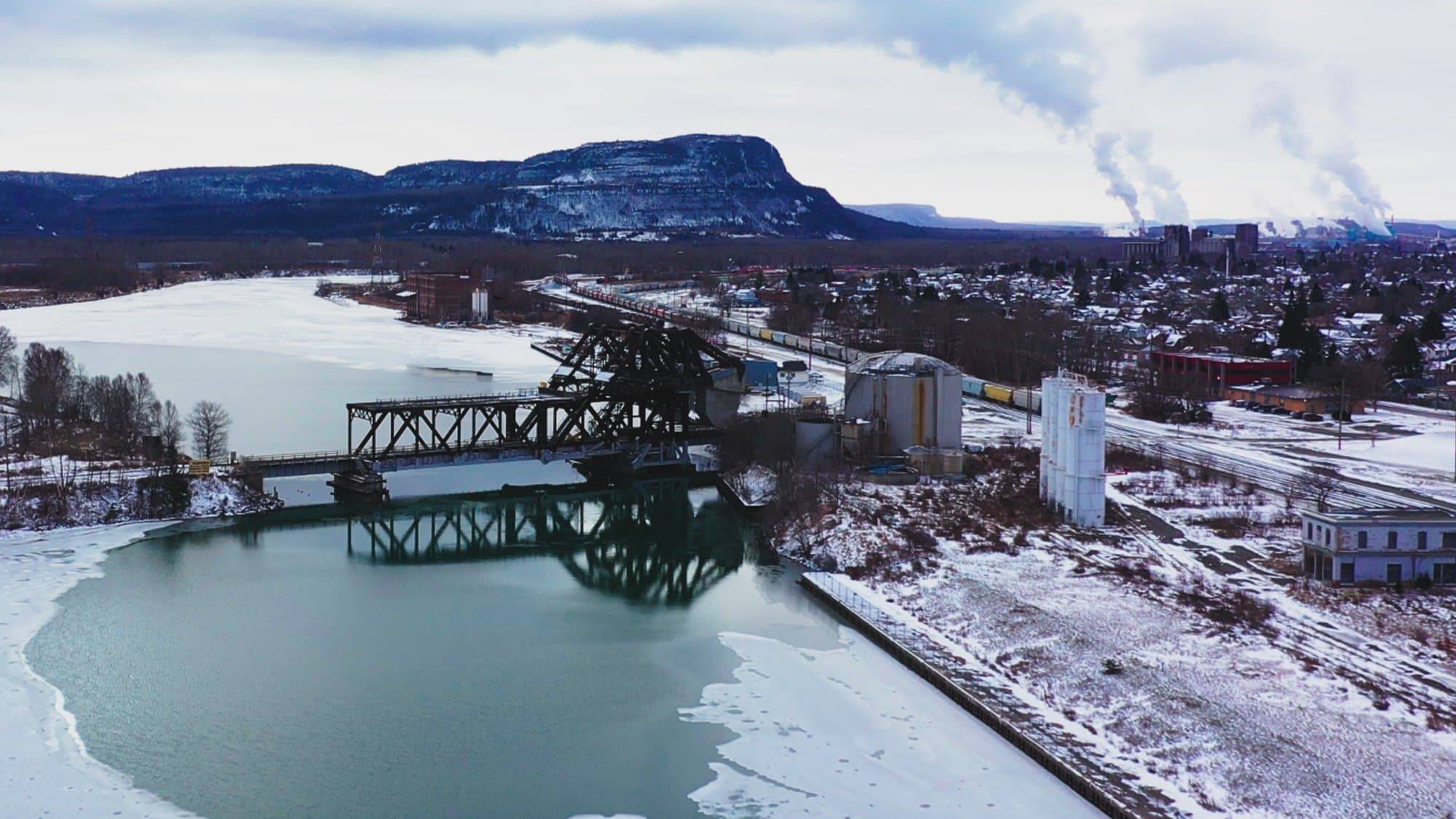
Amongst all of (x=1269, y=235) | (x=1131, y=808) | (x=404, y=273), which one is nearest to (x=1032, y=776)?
(x=1131, y=808)

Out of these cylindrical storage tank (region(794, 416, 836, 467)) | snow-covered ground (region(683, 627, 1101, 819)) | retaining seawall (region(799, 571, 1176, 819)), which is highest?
cylindrical storage tank (region(794, 416, 836, 467))

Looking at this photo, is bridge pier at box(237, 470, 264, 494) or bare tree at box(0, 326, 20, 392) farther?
bare tree at box(0, 326, 20, 392)

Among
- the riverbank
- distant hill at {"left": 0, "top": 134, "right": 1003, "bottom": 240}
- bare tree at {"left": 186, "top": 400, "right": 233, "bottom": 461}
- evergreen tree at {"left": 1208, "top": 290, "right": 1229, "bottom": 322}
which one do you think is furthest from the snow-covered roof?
distant hill at {"left": 0, "top": 134, "right": 1003, "bottom": 240}

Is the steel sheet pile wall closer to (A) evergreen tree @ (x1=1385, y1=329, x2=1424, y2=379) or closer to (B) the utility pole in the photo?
(B) the utility pole

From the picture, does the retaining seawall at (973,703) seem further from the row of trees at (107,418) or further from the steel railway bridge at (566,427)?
the row of trees at (107,418)

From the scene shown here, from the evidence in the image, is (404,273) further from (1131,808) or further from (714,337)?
(1131,808)

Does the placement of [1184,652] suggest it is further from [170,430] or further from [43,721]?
[170,430]

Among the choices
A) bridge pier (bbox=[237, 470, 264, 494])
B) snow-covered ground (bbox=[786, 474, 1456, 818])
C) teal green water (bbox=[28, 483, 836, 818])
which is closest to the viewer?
snow-covered ground (bbox=[786, 474, 1456, 818])
